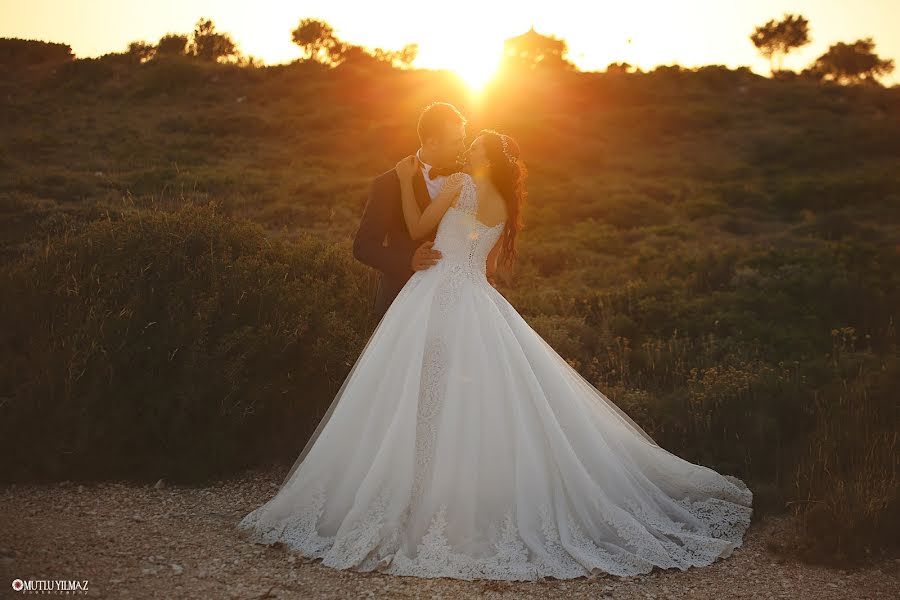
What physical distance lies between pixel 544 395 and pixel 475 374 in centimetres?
46

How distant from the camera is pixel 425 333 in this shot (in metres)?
4.59

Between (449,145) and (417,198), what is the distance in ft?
1.35

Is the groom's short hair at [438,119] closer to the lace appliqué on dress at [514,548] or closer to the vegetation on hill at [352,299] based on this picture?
the vegetation on hill at [352,299]

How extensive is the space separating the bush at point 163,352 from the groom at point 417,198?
4.76ft

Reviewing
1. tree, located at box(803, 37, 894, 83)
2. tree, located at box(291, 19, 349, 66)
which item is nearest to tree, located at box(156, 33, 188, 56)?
tree, located at box(291, 19, 349, 66)

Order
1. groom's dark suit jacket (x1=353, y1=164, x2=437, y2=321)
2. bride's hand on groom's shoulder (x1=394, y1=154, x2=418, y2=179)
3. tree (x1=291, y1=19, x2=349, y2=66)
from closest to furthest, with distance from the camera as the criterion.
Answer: bride's hand on groom's shoulder (x1=394, y1=154, x2=418, y2=179) → groom's dark suit jacket (x1=353, y1=164, x2=437, y2=321) → tree (x1=291, y1=19, x2=349, y2=66)

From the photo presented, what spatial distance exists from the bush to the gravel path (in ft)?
1.62

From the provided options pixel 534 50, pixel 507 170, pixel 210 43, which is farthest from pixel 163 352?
pixel 534 50

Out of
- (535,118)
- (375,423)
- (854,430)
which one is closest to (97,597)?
(375,423)

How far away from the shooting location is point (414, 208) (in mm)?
4844

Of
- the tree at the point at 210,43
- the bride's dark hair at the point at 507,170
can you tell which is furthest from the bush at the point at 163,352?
the tree at the point at 210,43

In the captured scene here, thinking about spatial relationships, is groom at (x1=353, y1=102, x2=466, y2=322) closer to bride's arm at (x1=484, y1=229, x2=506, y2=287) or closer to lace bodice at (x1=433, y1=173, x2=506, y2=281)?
lace bodice at (x1=433, y1=173, x2=506, y2=281)

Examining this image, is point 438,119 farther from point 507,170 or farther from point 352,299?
point 352,299

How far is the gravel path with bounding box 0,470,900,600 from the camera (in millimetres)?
3904
